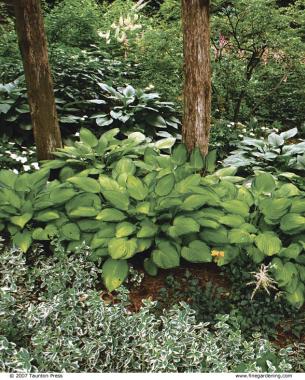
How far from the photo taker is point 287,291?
3168 mm

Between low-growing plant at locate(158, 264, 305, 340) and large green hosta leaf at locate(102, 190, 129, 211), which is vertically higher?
large green hosta leaf at locate(102, 190, 129, 211)

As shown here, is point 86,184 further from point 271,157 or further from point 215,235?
point 271,157

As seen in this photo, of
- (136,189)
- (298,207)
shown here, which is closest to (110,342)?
(136,189)

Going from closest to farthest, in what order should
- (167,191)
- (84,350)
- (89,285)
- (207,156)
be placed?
(84,350) < (89,285) < (167,191) < (207,156)

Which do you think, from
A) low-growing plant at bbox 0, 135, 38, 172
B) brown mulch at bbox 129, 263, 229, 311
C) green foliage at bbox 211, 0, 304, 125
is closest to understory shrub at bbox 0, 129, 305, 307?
brown mulch at bbox 129, 263, 229, 311

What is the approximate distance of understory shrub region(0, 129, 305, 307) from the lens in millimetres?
3258

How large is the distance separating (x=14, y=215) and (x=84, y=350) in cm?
137

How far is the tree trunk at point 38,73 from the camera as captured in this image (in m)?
3.94

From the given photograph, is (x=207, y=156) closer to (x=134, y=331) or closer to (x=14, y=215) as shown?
(x=14, y=215)

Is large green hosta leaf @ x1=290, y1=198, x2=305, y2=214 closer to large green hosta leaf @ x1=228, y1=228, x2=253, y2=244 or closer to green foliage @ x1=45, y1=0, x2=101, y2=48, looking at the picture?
large green hosta leaf @ x1=228, y1=228, x2=253, y2=244

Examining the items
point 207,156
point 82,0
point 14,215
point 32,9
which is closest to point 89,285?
point 14,215

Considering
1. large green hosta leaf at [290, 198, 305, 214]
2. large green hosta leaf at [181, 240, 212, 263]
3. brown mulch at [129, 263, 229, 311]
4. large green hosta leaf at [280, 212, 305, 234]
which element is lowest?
brown mulch at [129, 263, 229, 311]

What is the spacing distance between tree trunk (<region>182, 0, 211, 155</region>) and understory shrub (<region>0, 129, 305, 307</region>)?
A: 1.98 ft

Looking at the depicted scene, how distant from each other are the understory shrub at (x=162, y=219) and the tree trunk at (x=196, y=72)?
23.8 inches
